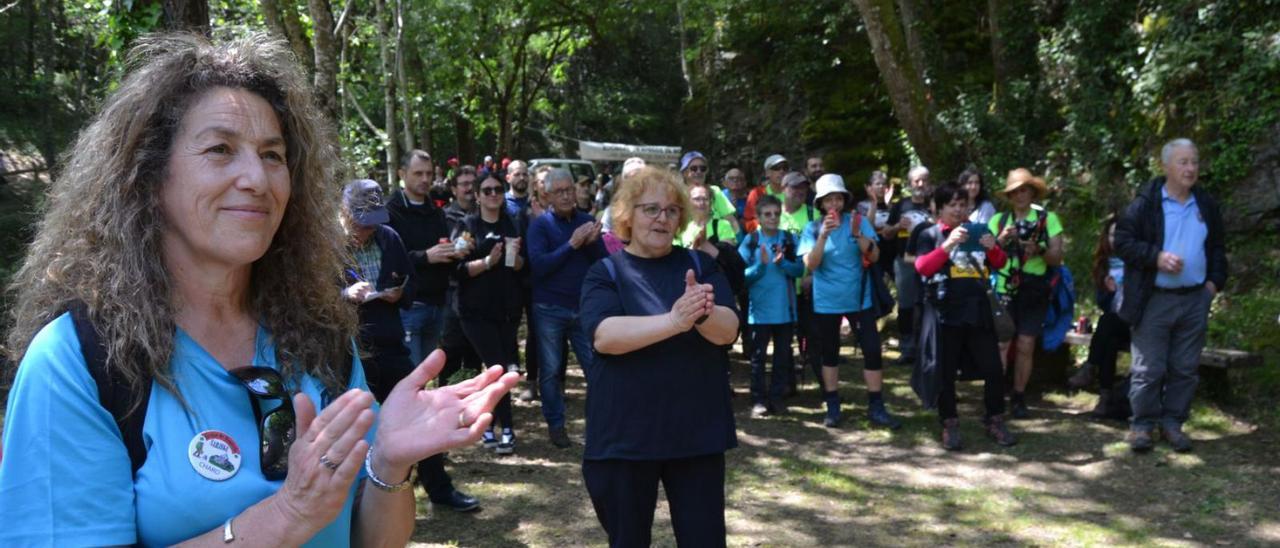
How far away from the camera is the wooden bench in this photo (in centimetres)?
771

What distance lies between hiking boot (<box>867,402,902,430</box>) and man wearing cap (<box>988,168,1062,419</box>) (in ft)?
3.54

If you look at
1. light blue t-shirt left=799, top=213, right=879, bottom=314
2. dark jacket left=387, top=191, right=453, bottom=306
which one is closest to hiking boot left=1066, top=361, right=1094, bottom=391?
light blue t-shirt left=799, top=213, right=879, bottom=314

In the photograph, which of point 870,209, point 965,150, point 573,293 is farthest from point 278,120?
point 965,150

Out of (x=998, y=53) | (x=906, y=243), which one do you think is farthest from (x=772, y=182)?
(x=998, y=53)

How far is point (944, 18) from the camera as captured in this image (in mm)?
18641

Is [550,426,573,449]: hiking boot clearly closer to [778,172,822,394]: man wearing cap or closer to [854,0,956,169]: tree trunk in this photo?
[778,172,822,394]: man wearing cap

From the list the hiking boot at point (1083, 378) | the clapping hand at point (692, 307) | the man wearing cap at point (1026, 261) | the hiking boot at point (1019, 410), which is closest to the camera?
the clapping hand at point (692, 307)

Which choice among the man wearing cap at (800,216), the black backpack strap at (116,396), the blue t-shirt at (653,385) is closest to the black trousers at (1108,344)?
the man wearing cap at (800,216)

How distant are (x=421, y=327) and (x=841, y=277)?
3444 millimetres

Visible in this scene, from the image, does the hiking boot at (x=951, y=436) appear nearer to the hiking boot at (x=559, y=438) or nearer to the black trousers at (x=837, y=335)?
the black trousers at (x=837, y=335)

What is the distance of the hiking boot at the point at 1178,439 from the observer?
7062 millimetres

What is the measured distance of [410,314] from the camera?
6.69 metres

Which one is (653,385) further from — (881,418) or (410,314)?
(881,418)

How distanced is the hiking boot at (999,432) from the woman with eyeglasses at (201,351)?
6406mm
